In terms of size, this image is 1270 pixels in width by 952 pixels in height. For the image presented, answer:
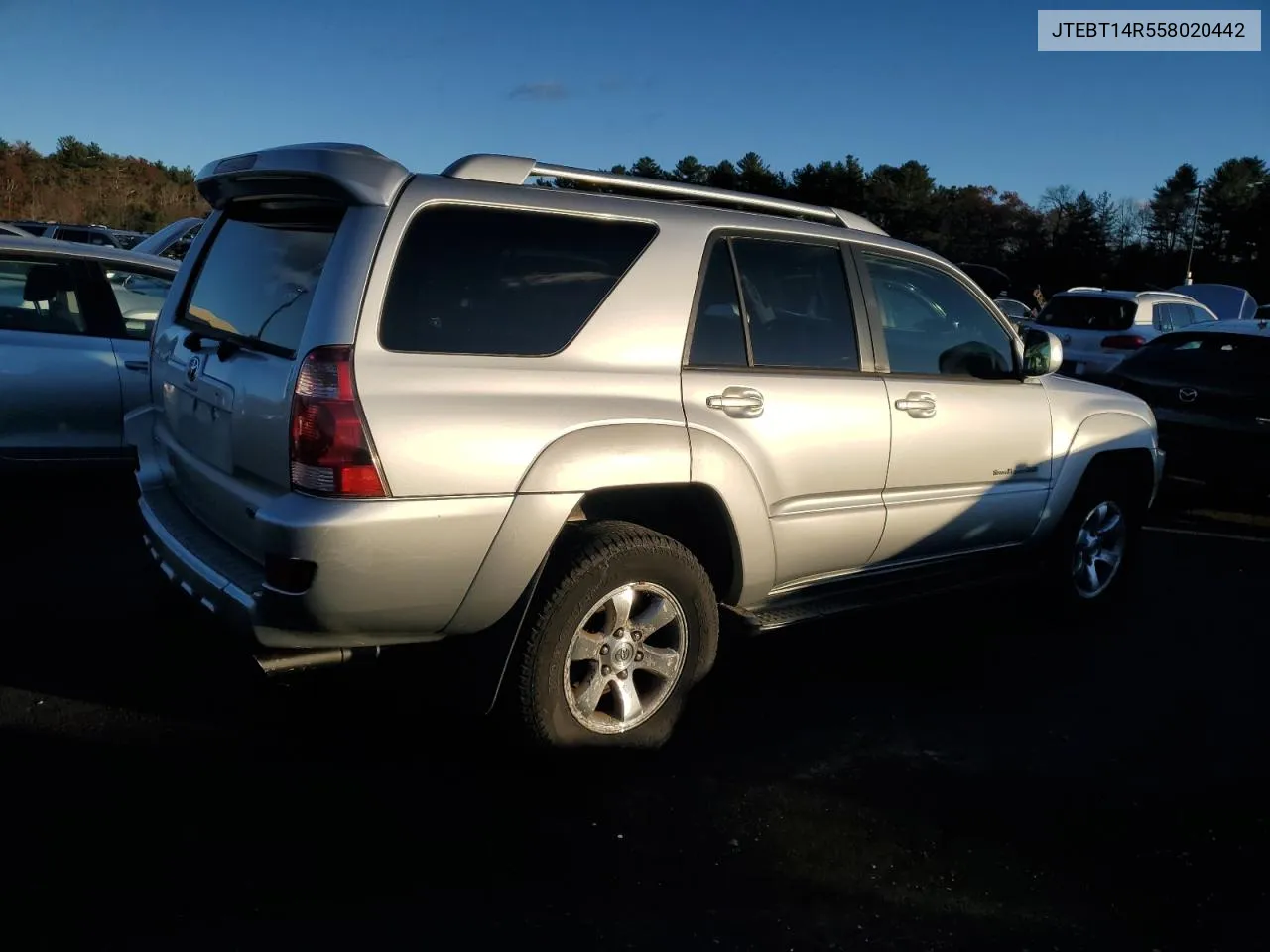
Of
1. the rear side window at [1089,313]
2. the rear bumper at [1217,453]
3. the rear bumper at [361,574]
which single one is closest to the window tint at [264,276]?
the rear bumper at [361,574]

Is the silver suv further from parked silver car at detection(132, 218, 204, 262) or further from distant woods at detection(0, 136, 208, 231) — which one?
distant woods at detection(0, 136, 208, 231)

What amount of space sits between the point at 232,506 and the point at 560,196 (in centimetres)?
141

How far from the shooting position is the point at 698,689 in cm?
449

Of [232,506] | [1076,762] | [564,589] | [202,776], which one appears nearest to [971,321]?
[1076,762]

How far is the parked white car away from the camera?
Result: 1330 centimetres

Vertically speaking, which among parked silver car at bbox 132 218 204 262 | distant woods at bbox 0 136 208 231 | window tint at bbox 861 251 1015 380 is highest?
distant woods at bbox 0 136 208 231

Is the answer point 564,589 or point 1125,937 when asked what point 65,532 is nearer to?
point 564,589

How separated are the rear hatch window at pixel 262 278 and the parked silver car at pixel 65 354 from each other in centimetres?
233

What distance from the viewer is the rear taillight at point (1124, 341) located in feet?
43.4

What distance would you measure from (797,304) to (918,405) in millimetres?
677

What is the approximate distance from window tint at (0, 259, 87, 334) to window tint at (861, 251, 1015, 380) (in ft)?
14.5

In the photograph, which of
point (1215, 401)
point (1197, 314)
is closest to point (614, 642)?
point (1215, 401)

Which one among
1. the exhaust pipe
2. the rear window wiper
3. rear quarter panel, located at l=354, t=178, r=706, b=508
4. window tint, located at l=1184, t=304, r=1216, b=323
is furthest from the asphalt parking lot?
window tint, located at l=1184, t=304, r=1216, b=323

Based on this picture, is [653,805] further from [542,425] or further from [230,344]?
[230,344]
